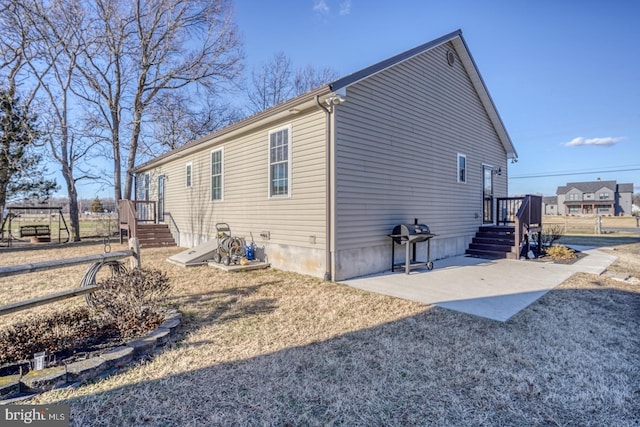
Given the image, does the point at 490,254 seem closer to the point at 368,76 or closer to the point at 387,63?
the point at 387,63

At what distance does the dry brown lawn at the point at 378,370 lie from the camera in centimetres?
223

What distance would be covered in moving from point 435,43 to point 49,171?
60.6ft

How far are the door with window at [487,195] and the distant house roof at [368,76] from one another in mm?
1757

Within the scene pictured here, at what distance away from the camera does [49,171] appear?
15641 mm

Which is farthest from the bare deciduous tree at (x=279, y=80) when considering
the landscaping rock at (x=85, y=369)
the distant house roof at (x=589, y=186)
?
the distant house roof at (x=589, y=186)

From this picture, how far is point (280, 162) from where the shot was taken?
7367 mm

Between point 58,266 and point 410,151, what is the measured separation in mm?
7246

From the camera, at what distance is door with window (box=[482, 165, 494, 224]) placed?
11.1 m

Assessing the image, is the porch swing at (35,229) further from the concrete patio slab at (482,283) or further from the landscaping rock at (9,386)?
the concrete patio slab at (482,283)

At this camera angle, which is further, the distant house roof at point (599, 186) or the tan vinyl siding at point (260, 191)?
the distant house roof at point (599, 186)

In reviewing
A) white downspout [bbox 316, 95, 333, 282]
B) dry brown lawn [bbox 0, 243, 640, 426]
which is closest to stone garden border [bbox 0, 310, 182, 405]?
dry brown lawn [bbox 0, 243, 640, 426]

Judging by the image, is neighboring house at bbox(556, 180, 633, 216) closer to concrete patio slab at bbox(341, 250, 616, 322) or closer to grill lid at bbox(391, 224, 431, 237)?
concrete patio slab at bbox(341, 250, 616, 322)

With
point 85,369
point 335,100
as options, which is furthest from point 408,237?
point 85,369

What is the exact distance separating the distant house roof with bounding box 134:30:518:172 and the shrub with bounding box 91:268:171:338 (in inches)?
170
